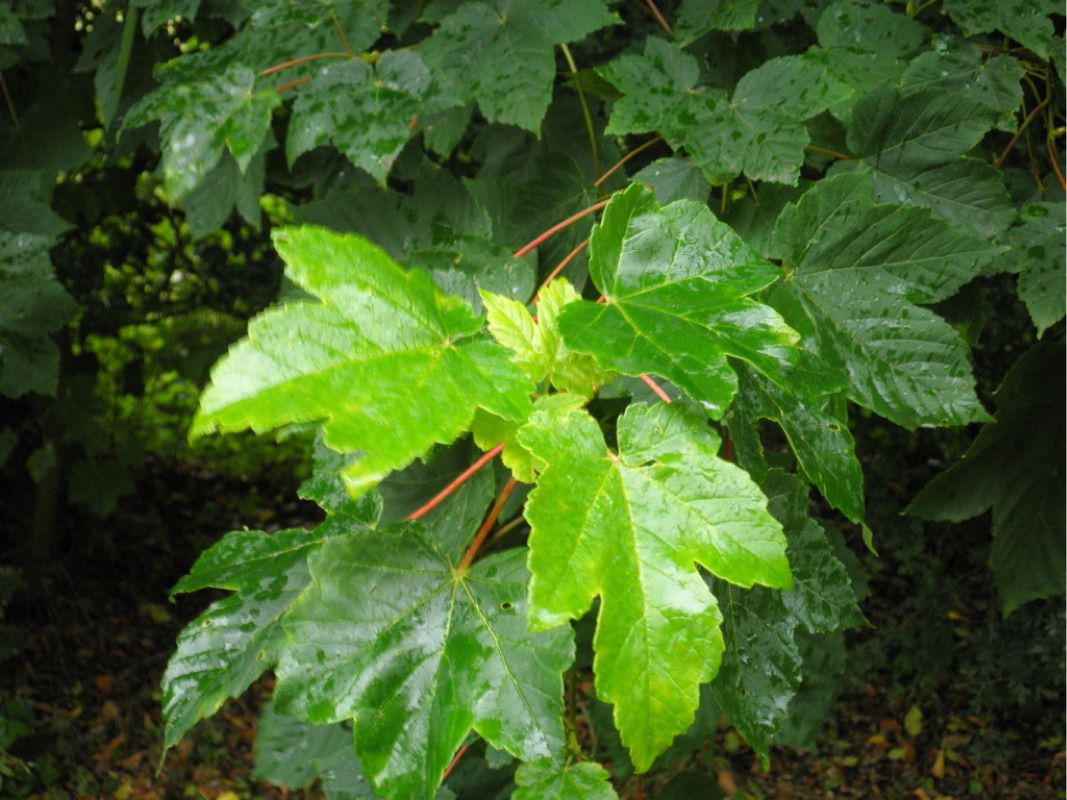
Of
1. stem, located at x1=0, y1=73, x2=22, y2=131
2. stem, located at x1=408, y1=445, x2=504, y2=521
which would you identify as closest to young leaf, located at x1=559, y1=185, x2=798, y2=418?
stem, located at x1=408, y1=445, x2=504, y2=521

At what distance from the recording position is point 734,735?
352 centimetres

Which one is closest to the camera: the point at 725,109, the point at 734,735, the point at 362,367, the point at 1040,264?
the point at 362,367

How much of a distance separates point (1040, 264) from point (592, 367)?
2.40 ft

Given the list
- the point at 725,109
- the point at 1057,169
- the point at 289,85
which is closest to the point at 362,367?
the point at 725,109

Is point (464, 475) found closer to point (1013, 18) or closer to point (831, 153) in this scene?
point (831, 153)

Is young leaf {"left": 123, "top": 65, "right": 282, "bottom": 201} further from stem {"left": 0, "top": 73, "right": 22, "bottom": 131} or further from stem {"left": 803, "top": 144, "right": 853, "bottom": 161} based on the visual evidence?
stem {"left": 0, "top": 73, "right": 22, "bottom": 131}

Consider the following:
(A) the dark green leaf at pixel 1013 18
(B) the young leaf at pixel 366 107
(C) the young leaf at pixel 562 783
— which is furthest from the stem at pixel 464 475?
(A) the dark green leaf at pixel 1013 18

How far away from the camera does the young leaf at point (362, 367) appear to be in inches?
23.4

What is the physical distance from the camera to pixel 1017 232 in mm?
1237

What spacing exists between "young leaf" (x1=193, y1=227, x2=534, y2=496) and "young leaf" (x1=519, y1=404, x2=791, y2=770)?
59mm

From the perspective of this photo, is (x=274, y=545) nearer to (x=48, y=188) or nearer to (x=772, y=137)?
(x=772, y=137)

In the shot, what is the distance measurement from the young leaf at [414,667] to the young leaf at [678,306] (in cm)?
22

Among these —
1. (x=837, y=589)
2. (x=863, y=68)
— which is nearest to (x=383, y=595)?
(x=837, y=589)

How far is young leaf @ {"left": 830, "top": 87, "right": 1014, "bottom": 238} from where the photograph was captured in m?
1.17
